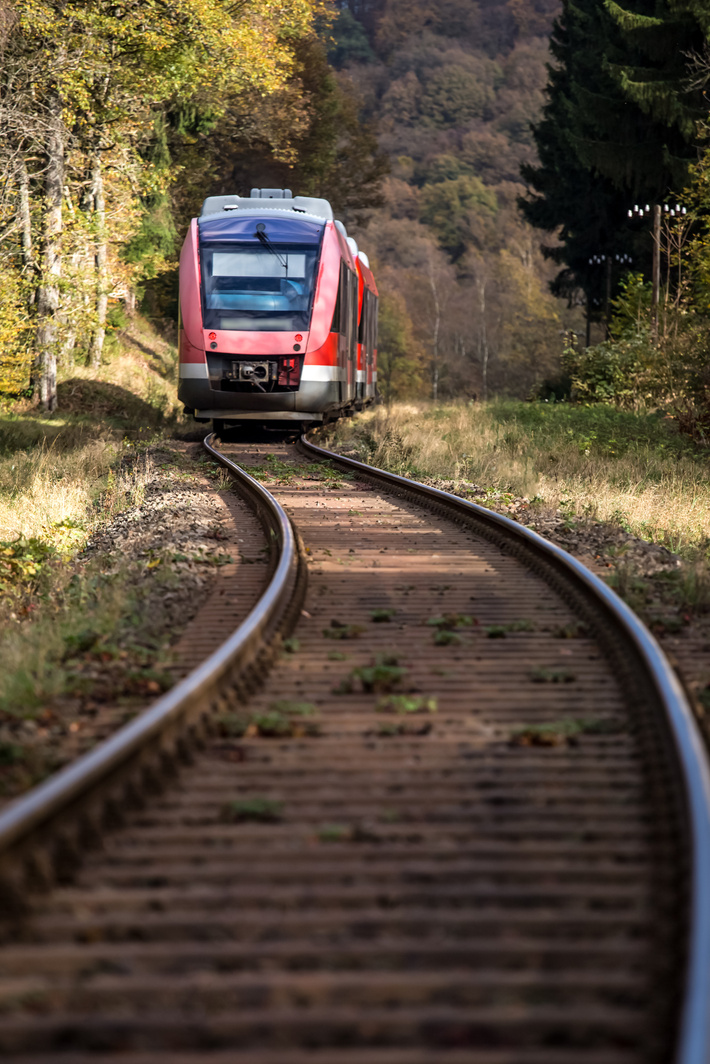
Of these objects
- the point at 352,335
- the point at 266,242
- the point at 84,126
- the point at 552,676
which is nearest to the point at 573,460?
the point at 266,242

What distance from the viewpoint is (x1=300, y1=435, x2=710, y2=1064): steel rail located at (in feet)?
7.97

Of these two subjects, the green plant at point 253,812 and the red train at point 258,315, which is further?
the red train at point 258,315

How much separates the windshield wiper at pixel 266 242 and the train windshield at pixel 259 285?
0.01 metres

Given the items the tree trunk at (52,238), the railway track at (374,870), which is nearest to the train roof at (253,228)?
the tree trunk at (52,238)

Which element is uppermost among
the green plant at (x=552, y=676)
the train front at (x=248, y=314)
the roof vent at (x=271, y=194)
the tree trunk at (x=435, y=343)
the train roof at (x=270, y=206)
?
the roof vent at (x=271, y=194)

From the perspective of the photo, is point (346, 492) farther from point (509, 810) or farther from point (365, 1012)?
point (365, 1012)

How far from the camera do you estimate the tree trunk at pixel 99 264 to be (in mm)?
23453

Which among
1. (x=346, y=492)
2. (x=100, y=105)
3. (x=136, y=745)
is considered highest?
(x=100, y=105)

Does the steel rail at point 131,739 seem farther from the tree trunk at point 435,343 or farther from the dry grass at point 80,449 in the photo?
the tree trunk at point 435,343

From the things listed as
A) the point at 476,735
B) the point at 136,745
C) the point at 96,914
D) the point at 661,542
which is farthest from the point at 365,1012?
the point at 661,542

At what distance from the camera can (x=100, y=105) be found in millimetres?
25188

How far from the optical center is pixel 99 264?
30906 millimetres

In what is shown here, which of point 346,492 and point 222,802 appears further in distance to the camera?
point 346,492

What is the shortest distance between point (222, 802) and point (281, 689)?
1.34m
